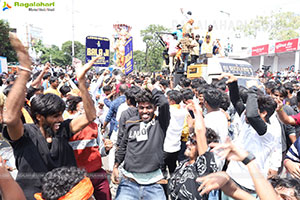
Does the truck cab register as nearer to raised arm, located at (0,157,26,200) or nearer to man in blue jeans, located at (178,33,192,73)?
man in blue jeans, located at (178,33,192,73)

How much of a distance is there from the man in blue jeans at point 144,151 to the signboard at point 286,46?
23884 millimetres

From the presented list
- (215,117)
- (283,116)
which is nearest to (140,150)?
(215,117)

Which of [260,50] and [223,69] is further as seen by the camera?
[260,50]

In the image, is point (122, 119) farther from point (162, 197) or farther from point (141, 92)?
point (162, 197)

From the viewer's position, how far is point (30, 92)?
3229 millimetres

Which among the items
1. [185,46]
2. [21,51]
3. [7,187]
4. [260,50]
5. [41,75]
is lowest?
[7,187]

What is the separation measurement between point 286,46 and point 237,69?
1924 cm

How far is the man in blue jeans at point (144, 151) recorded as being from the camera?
1967 mm

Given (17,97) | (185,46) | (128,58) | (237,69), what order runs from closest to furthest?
1. (17,97)
2. (237,69)
3. (128,58)
4. (185,46)

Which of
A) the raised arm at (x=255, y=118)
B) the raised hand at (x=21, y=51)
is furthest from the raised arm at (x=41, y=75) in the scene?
the raised arm at (x=255, y=118)

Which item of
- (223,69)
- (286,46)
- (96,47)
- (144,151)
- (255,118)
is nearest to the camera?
(255,118)

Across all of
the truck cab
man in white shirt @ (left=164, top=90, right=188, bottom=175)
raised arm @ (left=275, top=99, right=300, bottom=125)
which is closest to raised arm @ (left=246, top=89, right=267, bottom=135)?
raised arm @ (left=275, top=99, right=300, bottom=125)

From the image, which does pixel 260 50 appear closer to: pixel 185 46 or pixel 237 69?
pixel 185 46

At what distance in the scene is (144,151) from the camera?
1994mm
